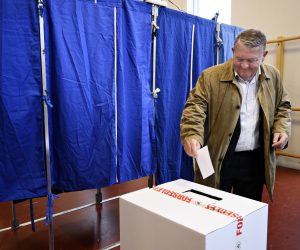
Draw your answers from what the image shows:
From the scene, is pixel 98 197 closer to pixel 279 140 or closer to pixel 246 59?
pixel 279 140

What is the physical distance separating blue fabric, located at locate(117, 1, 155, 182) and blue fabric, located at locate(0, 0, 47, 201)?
52 centimetres

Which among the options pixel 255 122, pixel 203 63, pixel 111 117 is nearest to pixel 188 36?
pixel 203 63


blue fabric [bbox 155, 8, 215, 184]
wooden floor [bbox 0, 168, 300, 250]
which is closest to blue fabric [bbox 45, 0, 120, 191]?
blue fabric [bbox 155, 8, 215, 184]

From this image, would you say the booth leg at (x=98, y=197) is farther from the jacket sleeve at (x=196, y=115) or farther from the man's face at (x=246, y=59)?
the man's face at (x=246, y=59)

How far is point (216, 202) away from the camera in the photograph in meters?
0.91

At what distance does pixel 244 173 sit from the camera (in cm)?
147

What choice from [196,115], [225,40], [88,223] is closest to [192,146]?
[196,115]

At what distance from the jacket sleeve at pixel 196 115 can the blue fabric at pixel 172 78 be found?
0.74 metres

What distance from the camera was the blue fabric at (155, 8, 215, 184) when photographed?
7.11 feet

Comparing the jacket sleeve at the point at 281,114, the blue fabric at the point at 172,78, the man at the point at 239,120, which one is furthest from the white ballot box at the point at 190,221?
the blue fabric at the point at 172,78

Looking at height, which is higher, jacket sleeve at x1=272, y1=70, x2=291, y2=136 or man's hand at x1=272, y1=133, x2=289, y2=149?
jacket sleeve at x1=272, y1=70, x2=291, y2=136

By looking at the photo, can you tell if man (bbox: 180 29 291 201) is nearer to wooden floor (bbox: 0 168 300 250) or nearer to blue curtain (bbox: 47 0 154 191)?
blue curtain (bbox: 47 0 154 191)

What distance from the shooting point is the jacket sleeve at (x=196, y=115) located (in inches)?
50.9

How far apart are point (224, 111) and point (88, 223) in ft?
5.14
